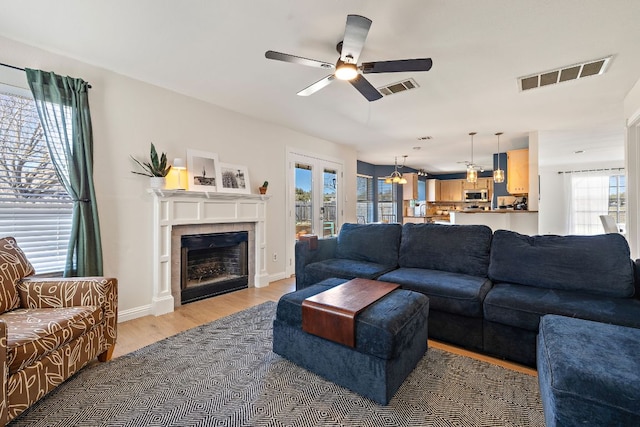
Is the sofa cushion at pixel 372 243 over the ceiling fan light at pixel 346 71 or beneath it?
beneath

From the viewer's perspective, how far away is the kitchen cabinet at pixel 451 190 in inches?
392

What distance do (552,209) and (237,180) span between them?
30.8 feet

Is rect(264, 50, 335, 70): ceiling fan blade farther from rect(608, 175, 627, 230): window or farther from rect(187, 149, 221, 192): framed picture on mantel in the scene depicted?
rect(608, 175, 627, 230): window

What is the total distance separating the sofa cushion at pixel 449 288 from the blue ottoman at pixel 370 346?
0.33 metres

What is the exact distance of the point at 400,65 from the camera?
2137mm

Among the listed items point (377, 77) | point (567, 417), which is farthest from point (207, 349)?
point (377, 77)

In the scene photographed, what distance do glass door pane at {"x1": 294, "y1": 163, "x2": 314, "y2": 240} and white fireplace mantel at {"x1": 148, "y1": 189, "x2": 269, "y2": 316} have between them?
1.03m

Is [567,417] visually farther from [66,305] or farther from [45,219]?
[45,219]

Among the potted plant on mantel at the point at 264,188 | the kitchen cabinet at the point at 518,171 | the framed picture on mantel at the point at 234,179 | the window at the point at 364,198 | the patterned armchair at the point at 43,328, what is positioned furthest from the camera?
the window at the point at 364,198

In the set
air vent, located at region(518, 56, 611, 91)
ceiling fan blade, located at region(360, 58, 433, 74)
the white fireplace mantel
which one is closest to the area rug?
the white fireplace mantel

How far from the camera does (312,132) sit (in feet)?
16.6

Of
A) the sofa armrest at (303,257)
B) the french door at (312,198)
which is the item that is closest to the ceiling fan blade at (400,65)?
the sofa armrest at (303,257)

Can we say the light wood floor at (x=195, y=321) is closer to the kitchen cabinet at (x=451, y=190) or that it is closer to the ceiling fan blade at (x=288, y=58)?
the ceiling fan blade at (x=288, y=58)

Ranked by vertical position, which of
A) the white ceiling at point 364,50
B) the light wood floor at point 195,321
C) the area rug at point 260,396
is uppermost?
the white ceiling at point 364,50
